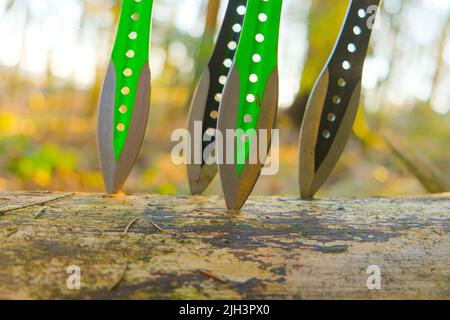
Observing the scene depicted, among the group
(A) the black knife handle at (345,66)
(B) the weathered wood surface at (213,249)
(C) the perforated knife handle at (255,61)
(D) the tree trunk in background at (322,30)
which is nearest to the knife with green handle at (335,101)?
(A) the black knife handle at (345,66)

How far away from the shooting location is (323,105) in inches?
53.3

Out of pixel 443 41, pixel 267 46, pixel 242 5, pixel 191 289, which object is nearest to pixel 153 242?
pixel 191 289

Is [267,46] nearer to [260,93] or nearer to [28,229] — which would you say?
[260,93]

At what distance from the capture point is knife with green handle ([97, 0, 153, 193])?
128 cm

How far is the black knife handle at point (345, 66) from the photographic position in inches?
50.8

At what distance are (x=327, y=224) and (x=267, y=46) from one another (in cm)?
56

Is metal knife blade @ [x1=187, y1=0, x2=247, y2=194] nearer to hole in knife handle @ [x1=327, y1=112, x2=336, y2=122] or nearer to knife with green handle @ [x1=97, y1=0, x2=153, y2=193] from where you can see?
knife with green handle @ [x1=97, y1=0, x2=153, y2=193]

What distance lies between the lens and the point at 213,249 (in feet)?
3.13

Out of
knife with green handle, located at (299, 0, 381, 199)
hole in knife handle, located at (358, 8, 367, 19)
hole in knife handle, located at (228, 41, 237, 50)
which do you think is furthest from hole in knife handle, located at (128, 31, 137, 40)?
hole in knife handle, located at (358, 8, 367, 19)

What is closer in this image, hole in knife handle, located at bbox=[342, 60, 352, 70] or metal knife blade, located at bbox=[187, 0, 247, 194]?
hole in knife handle, located at bbox=[342, 60, 352, 70]

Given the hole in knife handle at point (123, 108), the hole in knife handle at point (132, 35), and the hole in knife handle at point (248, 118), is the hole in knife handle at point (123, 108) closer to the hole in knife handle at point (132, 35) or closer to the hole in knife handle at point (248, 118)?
the hole in knife handle at point (132, 35)

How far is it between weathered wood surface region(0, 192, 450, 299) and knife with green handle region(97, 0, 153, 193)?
0.18 m
